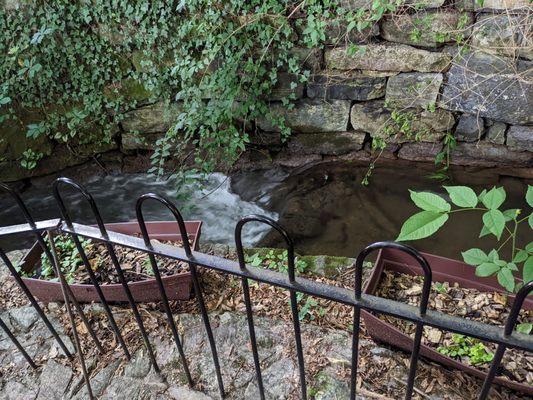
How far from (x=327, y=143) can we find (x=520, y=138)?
5.84ft

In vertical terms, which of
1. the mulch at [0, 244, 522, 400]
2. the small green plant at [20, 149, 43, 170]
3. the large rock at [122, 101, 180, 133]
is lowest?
the mulch at [0, 244, 522, 400]

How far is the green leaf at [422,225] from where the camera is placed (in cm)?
117

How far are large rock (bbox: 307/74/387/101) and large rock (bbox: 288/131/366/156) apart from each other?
449mm

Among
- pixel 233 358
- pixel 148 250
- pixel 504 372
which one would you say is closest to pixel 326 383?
pixel 233 358

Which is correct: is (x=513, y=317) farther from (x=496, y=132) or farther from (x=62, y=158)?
(x=62, y=158)

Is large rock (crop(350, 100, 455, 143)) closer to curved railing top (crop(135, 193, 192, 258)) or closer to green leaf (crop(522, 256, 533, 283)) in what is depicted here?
green leaf (crop(522, 256, 533, 283))

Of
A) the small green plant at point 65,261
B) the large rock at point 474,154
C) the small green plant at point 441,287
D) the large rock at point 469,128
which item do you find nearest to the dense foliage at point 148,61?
the small green plant at point 65,261

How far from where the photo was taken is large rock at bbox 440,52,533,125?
3.26 m

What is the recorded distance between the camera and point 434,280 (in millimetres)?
2105

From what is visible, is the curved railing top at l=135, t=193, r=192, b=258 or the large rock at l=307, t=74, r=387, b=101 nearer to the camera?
the curved railing top at l=135, t=193, r=192, b=258

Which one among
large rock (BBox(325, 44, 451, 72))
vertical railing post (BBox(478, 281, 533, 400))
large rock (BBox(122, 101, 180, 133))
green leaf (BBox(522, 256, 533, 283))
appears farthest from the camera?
large rock (BBox(122, 101, 180, 133))

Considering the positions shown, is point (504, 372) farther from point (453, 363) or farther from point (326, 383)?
point (326, 383)

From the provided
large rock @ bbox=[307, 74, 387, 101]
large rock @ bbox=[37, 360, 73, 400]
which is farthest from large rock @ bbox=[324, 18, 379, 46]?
large rock @ bbox=[37, 360, 73, 400]

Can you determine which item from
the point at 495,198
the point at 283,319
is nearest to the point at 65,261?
the point at 283,319
